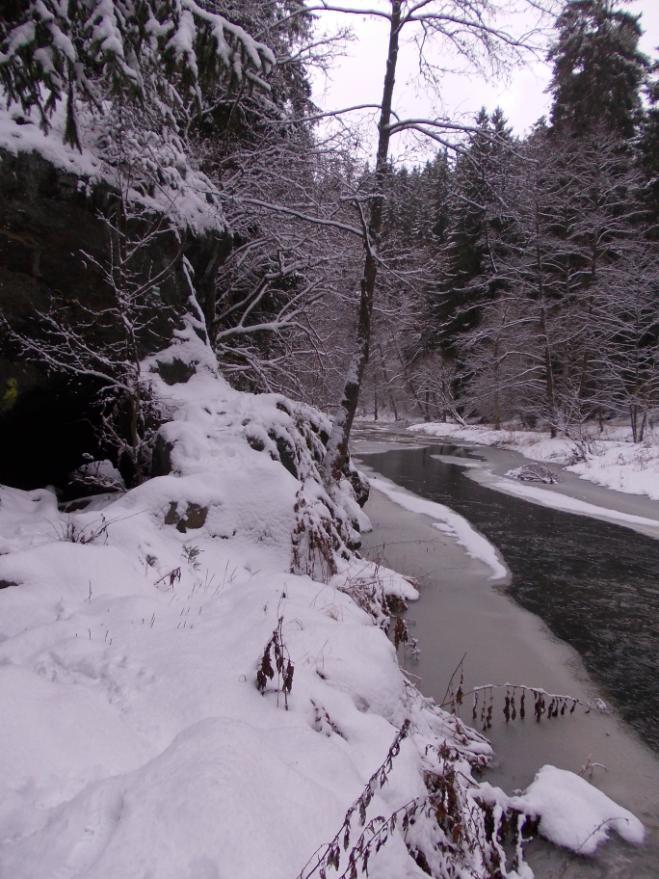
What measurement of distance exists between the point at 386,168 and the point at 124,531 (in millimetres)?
6561

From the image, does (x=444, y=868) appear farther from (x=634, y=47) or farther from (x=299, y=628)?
(x=634, y=47)

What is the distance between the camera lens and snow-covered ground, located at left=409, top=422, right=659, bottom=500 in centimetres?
1351

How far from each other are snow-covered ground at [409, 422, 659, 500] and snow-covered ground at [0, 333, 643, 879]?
11282 mm

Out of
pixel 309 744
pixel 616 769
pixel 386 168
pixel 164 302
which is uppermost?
pixel 386 168

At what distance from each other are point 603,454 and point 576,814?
16496 millimetres

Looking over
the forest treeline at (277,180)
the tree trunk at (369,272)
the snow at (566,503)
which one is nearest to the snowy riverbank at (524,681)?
the tree trunk at (369,272)

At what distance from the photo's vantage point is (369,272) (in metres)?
8.29

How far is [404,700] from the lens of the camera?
10.9 ft

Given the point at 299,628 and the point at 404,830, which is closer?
the point at 404,830

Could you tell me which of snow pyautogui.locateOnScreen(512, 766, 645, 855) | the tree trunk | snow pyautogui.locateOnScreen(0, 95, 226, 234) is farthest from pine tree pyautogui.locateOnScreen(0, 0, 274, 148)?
snow pyautogui.locateOnScreen(512, 766, 645, 855)

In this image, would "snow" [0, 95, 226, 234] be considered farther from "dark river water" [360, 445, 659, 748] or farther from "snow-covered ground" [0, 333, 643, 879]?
"dark river water" [360, 445, 659, 748]

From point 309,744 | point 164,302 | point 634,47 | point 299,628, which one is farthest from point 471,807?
point 634,47

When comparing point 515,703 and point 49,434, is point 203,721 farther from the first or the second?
point 49,434

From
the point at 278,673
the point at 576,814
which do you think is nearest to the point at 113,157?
the point at 278,673
